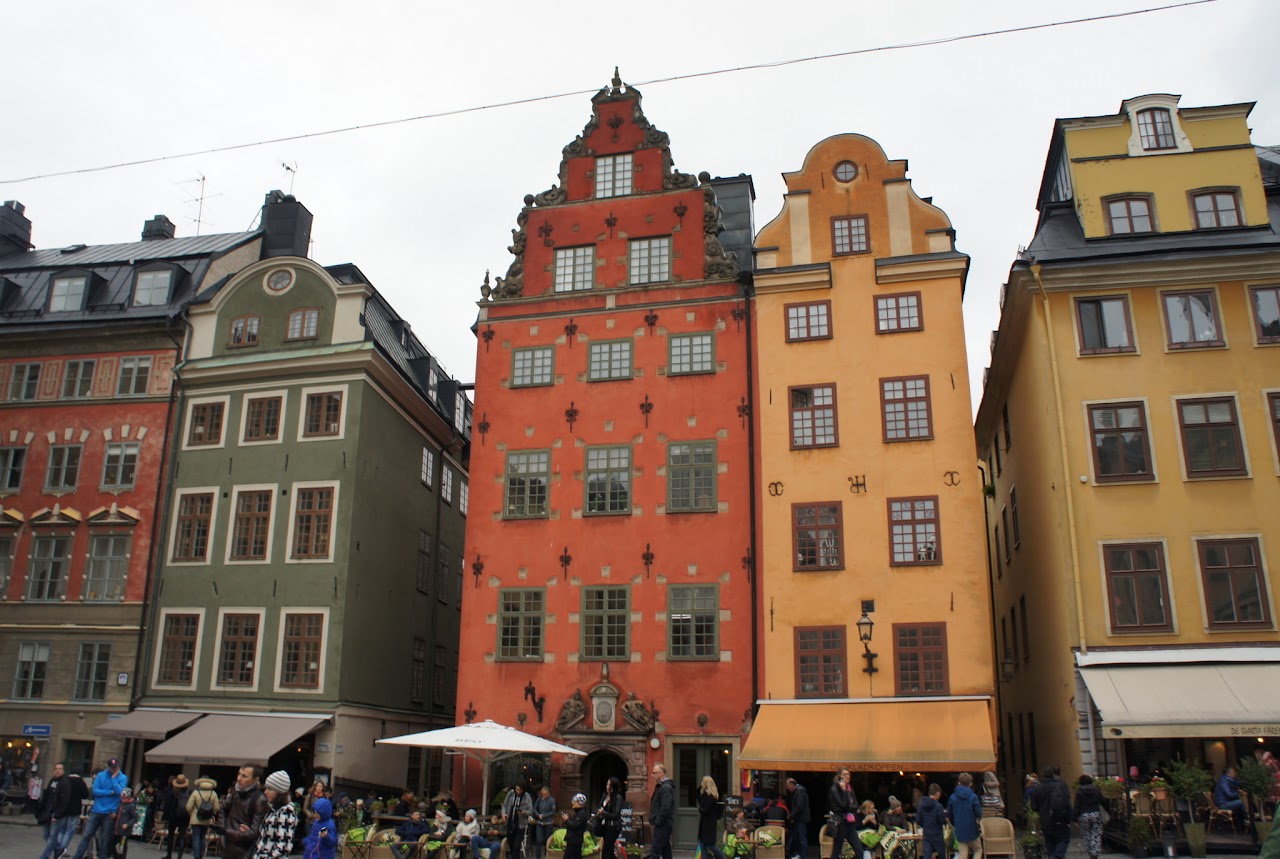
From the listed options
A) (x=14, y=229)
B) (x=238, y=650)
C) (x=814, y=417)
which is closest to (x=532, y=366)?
(x=814, y=417)

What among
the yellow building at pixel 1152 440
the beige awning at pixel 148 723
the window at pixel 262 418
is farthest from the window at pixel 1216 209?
the beige awning at pixel 148 723

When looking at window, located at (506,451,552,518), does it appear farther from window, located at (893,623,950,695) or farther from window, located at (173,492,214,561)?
window, located at (893,623,950,695)

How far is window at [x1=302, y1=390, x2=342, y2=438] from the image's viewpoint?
2989cm

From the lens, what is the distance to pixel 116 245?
3900 cm

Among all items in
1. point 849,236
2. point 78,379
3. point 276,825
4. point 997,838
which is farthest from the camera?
point 78,379

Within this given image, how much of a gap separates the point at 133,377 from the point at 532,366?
501 inches

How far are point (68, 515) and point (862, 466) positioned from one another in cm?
2248

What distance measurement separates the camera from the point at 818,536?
25406 millimetres

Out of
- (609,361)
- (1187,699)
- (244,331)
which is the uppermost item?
(244,331)

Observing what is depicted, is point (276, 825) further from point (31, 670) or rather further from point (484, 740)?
point (31, 670)

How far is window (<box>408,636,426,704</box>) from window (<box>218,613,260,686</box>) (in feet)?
16.6

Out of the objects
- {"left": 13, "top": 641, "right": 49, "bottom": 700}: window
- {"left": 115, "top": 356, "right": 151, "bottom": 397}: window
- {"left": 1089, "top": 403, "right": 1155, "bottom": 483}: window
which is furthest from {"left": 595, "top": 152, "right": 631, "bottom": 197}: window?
{"left": 13, "top": 641, "right": 49, "bottom": 700}: window

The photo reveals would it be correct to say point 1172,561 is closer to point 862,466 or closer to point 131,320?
point 862,466

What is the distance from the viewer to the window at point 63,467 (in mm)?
31516
